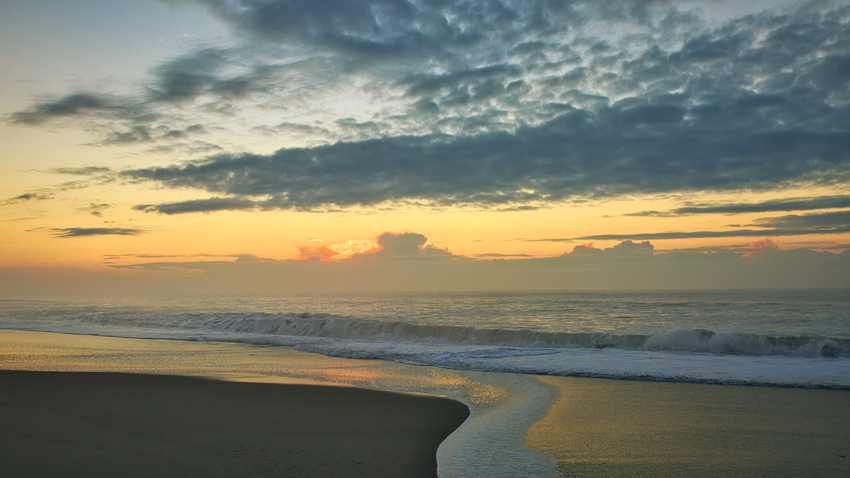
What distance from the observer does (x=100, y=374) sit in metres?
9.68

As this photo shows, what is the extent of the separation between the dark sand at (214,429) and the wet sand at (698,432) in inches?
60.3

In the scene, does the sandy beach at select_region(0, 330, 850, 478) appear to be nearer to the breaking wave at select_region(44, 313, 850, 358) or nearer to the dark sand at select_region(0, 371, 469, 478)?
the dark sand at select_region(0, 371, 469, 478)

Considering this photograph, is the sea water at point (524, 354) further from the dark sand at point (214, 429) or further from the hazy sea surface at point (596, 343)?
the dark sand at point (214, 429)

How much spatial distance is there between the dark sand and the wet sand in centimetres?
153

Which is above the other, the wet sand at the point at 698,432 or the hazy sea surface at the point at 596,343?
the wet sand at the point at 698,432

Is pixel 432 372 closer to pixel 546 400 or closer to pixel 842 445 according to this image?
pixel 546 400

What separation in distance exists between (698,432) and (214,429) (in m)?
5.87

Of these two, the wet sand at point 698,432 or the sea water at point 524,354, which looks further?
the sea water at point 524,354

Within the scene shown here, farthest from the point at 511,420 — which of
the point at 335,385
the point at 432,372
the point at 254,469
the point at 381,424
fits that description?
the point at 432,372

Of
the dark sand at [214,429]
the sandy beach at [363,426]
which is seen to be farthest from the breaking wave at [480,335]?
the dark sand at [214,429]

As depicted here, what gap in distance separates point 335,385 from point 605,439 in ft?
17.5

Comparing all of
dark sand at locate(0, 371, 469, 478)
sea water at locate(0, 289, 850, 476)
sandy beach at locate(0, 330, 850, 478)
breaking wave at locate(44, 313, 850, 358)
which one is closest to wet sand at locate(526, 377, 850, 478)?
sandy beach at locate(0, 330, 850, 478)

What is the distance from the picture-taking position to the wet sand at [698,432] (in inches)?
173

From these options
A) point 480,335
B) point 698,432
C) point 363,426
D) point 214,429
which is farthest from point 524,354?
point 214,429
